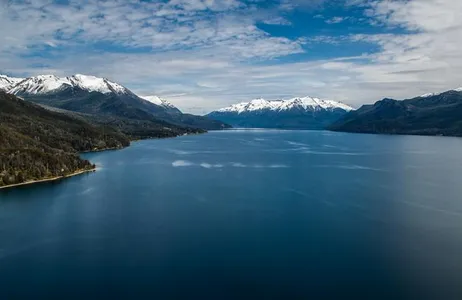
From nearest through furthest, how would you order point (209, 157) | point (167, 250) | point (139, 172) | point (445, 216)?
point (167, 250) → point (445, 216) → point (139, 172) → point (209, 157)

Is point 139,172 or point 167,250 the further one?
point 139,172

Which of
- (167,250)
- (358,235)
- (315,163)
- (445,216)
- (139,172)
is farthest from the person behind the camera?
(315,163)

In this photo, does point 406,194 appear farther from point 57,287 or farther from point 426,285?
point 57,287

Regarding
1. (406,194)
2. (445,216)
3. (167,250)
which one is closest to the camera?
(167,250)

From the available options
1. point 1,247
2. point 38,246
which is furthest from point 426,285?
point 1,247

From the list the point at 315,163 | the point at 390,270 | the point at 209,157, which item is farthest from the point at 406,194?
the point at 209,157

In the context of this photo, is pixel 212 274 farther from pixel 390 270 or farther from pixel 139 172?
pixel 139 172
